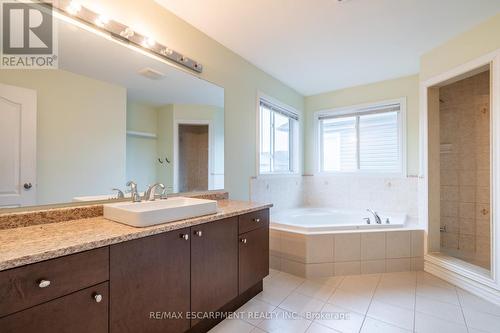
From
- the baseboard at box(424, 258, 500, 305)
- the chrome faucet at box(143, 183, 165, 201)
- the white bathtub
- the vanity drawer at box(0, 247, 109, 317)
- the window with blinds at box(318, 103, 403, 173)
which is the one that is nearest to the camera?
the vanity drawer at box(0, 247, 109, 317)

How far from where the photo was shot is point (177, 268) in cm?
134

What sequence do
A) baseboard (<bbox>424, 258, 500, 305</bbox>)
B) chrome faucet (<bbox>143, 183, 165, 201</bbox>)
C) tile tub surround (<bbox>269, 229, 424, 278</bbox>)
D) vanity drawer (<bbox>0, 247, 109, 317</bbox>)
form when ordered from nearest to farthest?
vanity drawer (<bbox>0, 247, 109, 317</bbox>) < chrome faucet (<bbox>143, 183, 165, 201</bbox>) < baseboard (<bbox>424, 258, 500, 305</bbox>) < tile tub surround (<bbox>269, 229, 424, 278</bbox>)

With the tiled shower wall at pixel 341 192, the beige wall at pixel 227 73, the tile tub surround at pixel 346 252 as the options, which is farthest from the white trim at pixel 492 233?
the beige wall at pixel 227 73

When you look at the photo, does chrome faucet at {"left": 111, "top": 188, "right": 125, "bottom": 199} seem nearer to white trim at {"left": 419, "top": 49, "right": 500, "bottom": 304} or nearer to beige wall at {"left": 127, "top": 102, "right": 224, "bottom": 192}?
beige wall at {"left": 127, "top": 102, "right": 224, "bottom": 192}

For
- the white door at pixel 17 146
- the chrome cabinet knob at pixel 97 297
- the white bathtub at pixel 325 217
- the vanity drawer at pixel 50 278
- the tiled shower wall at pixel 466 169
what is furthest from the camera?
the white bathtub at pixel 325 217

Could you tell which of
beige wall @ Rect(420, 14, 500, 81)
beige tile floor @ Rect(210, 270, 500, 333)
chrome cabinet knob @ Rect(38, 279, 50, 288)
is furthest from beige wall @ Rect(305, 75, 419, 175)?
chrome cabinet knob @ Rect(38, 279, 50, 288)

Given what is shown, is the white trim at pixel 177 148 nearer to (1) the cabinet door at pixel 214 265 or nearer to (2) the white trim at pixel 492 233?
(1) the cabinet door at pixel 214 265

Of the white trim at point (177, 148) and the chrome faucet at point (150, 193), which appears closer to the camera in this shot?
the chrome faucet at point (150, 193)

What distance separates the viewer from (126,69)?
1.67m

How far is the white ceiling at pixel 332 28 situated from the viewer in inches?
72.4

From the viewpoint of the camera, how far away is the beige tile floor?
164 cm

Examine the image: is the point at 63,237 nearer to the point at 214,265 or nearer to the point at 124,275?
the point at 124,275

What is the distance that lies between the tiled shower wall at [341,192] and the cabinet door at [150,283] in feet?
5.02

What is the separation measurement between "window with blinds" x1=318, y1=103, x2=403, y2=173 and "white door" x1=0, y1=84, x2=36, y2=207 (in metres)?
3.60
